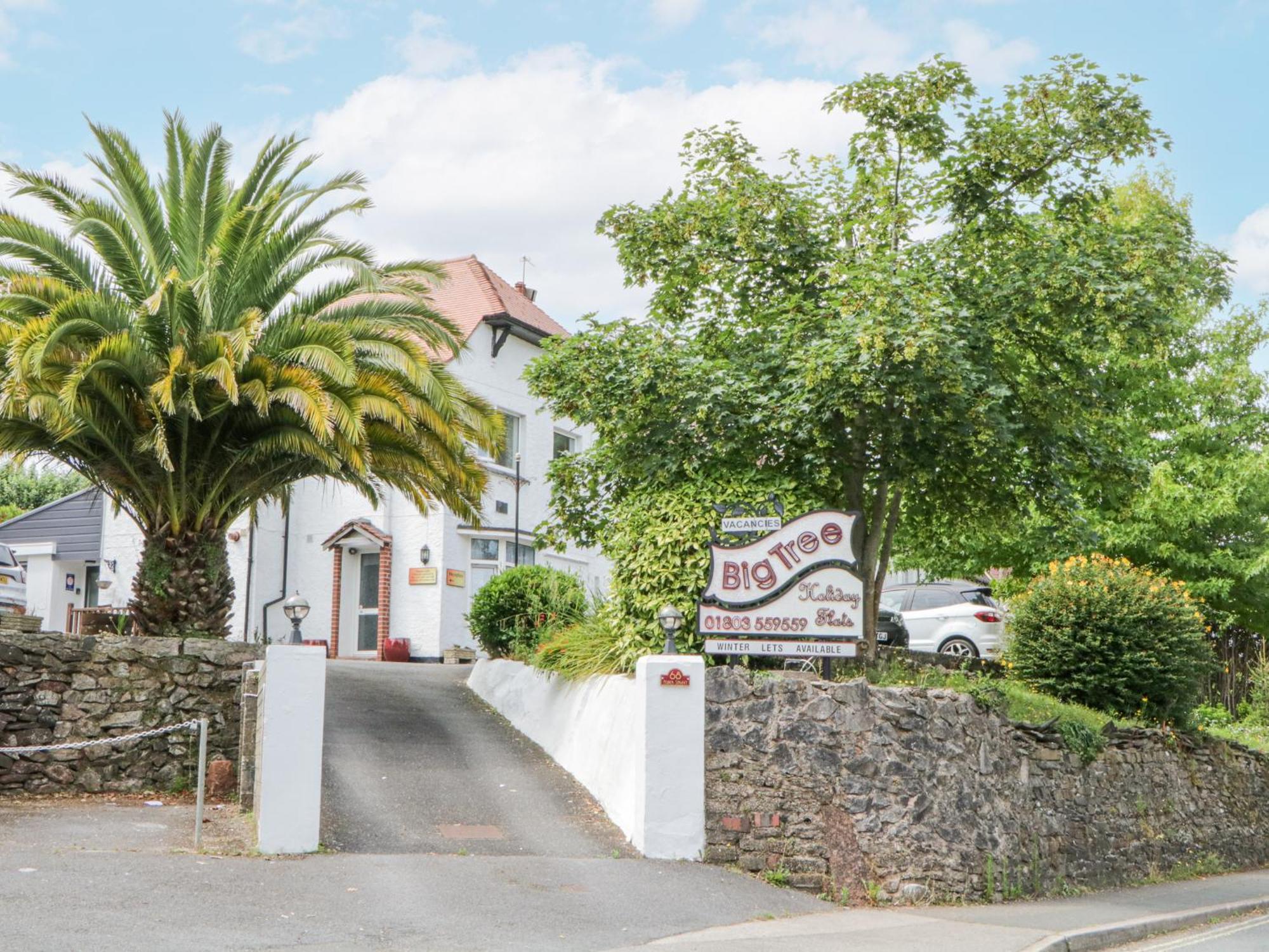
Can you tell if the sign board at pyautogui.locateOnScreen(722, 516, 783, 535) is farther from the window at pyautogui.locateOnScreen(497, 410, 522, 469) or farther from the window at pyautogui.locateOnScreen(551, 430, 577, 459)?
the window at pyautogui.locateOnScreen(551, 430, 577, 459)

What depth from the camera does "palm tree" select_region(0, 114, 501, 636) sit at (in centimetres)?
1339

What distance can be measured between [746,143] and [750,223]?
3.89ft

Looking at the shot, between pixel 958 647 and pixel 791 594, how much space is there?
10440mm

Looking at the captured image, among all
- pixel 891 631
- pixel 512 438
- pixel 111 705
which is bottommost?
pixel 111 705

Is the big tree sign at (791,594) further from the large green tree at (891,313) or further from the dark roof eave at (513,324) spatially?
the dark roof eave at (513,324)

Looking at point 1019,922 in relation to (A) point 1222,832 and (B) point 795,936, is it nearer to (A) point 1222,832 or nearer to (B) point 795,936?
(B) point 795,936

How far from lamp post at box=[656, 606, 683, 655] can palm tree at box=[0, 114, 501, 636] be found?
4095 mm

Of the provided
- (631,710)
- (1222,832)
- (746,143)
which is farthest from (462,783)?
(1222,832)

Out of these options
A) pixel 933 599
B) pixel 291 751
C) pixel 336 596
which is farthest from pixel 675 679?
pixel 336 596

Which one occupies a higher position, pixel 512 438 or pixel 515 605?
pixel 512 438

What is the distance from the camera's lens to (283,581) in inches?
1020

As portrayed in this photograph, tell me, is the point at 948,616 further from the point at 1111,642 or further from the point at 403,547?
the point at 403,547

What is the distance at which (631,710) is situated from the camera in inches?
470

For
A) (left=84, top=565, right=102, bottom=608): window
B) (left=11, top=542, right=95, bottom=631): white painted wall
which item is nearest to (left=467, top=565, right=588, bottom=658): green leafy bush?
(left=84, top=565, right=102, bottom=608): window
